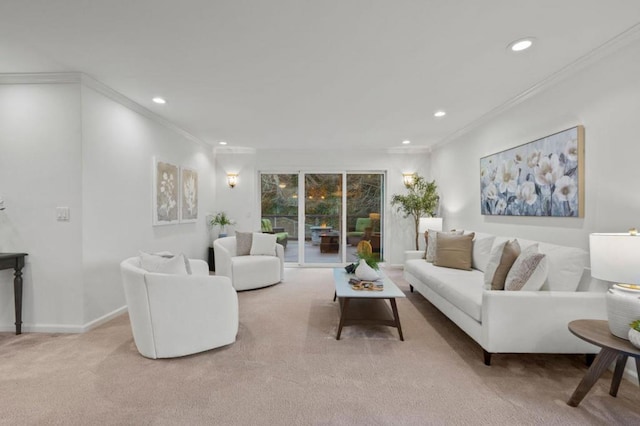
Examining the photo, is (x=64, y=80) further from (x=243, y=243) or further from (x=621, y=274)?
(x=621, y=274)

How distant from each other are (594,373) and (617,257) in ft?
2.23

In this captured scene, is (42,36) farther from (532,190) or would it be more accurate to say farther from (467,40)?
(532,190)

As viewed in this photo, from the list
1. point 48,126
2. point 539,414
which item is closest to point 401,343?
point 539,414

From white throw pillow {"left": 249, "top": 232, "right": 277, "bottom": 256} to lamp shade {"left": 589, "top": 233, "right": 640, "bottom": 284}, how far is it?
396 centimetres

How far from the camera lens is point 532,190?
3.19 meters

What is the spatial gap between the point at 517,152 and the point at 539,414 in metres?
2.58

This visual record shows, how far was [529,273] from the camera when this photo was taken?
2.40 m

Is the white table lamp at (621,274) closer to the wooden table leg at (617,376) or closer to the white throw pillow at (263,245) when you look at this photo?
the wooden table leg at (617,376)

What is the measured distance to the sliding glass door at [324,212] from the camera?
6309 millimetres

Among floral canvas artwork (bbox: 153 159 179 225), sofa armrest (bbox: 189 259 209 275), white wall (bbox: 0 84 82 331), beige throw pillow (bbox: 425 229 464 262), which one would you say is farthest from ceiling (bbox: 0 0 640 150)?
sofa armrest (bbox: 189 259 209 275)

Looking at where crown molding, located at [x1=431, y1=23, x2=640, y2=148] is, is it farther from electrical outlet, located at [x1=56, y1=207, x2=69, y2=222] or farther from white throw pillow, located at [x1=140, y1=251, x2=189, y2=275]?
electrical outlet, located at [x1=56, y1=207, x2=69, y2=222]

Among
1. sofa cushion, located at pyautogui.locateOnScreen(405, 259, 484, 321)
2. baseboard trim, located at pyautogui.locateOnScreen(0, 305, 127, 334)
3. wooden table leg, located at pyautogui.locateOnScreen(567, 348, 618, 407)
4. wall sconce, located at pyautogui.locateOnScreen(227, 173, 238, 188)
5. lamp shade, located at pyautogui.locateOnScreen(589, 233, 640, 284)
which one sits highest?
wall sconce, located at pyautogui.locateOnScreen(227, 173, 238, 188)

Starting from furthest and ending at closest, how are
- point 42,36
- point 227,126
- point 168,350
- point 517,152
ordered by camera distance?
Answer: point 227,126 < point 517,152 < point 168,350 < point 42,36

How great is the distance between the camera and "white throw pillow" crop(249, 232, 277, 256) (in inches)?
197
